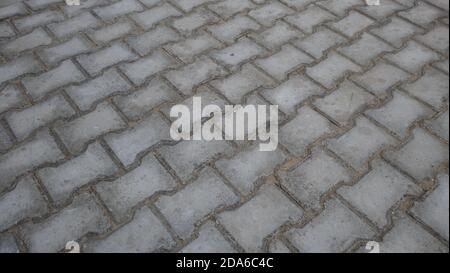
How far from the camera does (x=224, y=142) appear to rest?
2588 mm

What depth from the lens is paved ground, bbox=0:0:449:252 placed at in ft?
7.12

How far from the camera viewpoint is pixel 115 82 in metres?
3.00

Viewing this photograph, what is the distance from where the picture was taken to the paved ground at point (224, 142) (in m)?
2.17

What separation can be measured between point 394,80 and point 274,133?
1.08 metres

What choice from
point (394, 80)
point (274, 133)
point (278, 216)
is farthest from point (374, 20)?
point (278, 216)

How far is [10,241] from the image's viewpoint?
2113mm

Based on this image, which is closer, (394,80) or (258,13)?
(394,80)

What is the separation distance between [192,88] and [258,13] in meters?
1.19
